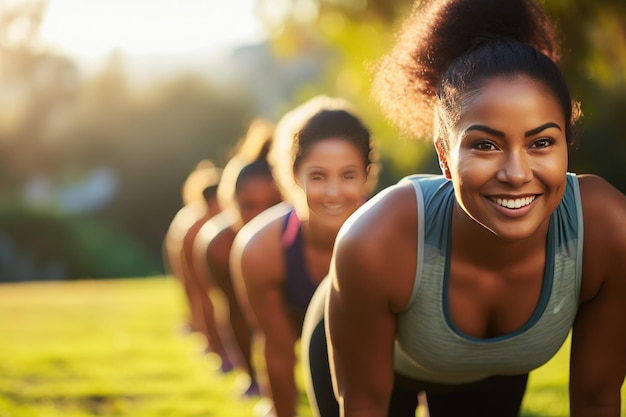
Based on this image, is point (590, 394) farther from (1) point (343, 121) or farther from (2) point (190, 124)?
(2) point (190, 124)

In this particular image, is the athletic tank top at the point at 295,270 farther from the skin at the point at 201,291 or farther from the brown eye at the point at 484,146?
the skin at the point at 201,291

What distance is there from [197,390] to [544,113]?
244 inches

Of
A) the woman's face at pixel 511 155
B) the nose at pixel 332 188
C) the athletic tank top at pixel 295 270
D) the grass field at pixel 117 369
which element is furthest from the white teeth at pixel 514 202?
the grass field at pixel 117 369

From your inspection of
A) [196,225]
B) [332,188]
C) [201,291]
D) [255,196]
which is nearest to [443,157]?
[332,188]

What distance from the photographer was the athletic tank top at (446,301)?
2773 mm

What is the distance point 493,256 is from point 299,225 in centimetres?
203

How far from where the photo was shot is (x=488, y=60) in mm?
2586

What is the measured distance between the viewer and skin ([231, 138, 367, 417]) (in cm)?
439

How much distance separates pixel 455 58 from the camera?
281 centimetres

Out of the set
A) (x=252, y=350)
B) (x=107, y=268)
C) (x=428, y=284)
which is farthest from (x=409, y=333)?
(x=107, y=268)

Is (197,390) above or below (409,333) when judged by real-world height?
below

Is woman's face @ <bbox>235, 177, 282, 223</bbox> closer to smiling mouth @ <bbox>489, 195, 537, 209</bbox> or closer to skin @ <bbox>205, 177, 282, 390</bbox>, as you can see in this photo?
skin @ <bbox>205, 177, 282, 390</bbox>

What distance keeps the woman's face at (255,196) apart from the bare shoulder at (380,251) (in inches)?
177

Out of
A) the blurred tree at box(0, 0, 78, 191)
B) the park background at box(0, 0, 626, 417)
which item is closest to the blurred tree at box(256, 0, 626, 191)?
the park background at box(0, 0, 626, 417)
